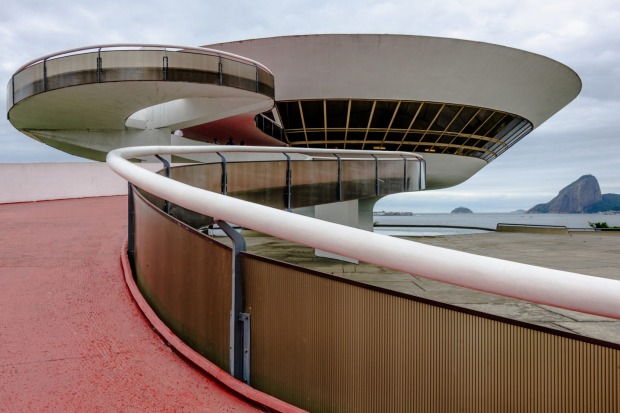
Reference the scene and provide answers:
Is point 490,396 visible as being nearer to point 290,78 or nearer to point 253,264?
point 253,264

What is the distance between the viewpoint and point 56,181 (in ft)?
42.4

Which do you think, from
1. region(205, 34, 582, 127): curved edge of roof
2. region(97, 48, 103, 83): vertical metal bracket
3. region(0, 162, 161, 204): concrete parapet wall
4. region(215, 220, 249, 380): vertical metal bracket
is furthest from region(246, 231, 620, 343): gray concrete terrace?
region(205, 34, 582, 127): curved edge of roof

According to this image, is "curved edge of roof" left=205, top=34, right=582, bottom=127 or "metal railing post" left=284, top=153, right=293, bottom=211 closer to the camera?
"metal railing post" left=284, top=153, right=293, bottom=211

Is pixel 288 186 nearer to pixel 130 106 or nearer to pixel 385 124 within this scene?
pixel 130 106

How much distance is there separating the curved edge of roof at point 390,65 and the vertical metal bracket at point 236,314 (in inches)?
991

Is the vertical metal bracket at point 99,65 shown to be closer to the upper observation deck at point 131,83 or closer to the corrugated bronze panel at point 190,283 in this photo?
the upper observation deck at point 131,83

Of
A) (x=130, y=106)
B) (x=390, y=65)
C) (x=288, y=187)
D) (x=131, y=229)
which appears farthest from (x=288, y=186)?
(x=390, y=65)

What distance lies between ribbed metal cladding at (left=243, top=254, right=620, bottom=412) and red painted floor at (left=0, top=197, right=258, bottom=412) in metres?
0.40

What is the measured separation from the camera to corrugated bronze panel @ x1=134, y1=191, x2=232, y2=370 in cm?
241

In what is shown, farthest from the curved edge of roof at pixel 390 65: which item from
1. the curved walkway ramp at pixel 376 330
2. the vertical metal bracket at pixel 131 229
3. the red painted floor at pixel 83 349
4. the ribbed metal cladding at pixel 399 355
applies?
the ribbed metal cladding at pixel 399 355

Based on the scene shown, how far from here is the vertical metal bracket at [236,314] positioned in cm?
227

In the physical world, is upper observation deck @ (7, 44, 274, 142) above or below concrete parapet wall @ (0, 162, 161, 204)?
above

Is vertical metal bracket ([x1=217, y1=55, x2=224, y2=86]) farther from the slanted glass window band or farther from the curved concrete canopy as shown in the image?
the slanted glass window band

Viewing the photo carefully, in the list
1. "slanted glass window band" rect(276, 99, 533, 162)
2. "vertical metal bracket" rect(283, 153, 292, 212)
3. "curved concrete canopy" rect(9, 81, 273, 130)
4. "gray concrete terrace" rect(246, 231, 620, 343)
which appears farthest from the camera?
"slanted glass window band" rect(276, 99, 533, 162)
